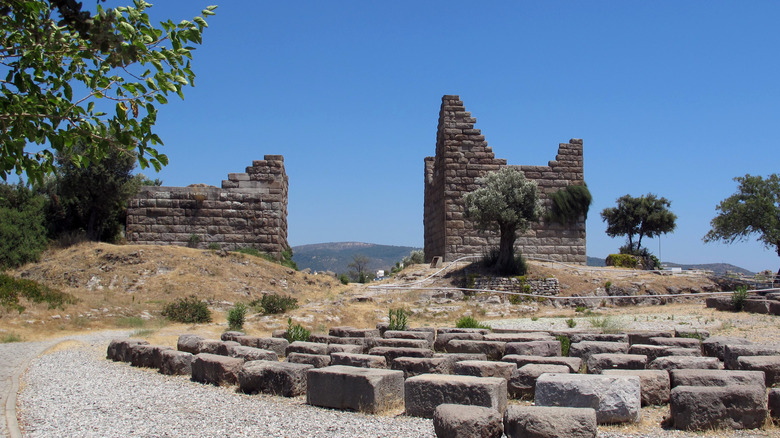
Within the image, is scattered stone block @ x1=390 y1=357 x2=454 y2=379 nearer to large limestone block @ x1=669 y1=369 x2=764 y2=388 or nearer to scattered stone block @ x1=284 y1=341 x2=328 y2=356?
scattered stone block @ x1=284 y1=341 x2=328 y2=356

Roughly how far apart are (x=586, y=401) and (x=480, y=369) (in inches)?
69.5

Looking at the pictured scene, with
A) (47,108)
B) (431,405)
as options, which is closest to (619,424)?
(431,405)

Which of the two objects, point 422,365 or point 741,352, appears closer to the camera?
point 422,365

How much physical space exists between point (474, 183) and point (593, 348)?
14.6 metres

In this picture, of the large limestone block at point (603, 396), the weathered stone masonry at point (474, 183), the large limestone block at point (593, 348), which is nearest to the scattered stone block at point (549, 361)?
the large limestone block at point (593, 348)

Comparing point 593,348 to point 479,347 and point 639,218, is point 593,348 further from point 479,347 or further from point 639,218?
point 639,218

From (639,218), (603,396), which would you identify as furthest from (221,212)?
(639,218)

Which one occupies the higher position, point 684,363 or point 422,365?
point 684,363

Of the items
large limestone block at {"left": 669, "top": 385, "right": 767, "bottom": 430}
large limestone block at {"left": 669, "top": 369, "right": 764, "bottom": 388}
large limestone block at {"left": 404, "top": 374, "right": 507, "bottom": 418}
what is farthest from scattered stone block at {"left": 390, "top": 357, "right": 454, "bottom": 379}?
large limestone block at {"left": 669, "top": 385, "right": 767, "bottom": 430}

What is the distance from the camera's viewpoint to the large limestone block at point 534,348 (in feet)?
32.5

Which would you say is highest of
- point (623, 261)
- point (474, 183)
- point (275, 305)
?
point (474, 183)

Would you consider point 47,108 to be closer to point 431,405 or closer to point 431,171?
point 431,405

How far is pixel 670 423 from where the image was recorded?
639cm

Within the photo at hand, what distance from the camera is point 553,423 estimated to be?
17.4ft
